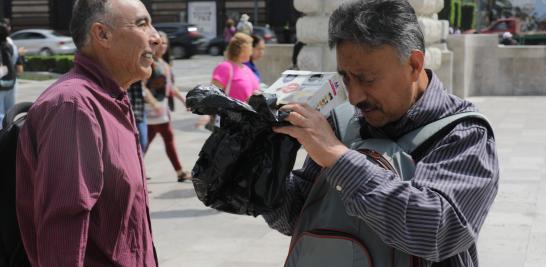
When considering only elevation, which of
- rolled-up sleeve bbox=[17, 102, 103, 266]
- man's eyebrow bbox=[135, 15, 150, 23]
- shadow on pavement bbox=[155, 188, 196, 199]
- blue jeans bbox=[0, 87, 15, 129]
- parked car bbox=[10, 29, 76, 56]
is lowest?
parked car bbox=[10, 29, 76, 56]

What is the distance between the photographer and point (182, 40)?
122 ft

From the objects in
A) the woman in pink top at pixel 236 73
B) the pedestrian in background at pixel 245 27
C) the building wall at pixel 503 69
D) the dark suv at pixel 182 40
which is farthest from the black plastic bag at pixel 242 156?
the dark suv at pixel 182 40

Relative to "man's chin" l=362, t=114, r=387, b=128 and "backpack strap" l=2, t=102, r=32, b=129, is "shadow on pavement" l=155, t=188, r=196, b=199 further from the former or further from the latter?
"man's chin" l=362, t=114, r=387, b=128

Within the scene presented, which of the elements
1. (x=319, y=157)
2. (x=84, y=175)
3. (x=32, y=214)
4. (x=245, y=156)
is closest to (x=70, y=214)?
(x=84, y=175)

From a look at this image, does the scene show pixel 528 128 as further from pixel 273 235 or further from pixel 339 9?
pixel 339 9

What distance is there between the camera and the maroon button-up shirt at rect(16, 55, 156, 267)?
2316 millimetres

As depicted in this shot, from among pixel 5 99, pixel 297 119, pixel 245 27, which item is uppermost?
pixel 297 119

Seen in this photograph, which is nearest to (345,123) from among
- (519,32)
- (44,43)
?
(519,32)

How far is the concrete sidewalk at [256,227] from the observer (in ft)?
19.5

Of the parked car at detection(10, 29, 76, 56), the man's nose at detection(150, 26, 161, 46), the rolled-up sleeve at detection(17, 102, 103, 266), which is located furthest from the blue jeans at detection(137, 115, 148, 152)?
the parked car at detection(10, 29, 76, 56)

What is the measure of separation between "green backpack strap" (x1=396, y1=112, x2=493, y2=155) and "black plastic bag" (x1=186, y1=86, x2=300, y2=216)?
0.28 meters

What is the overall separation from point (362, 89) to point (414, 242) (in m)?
0.39

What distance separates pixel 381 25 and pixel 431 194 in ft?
1.31

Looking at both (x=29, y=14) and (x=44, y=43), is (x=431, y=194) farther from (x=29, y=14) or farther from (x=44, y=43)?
(x=29, y=14)
